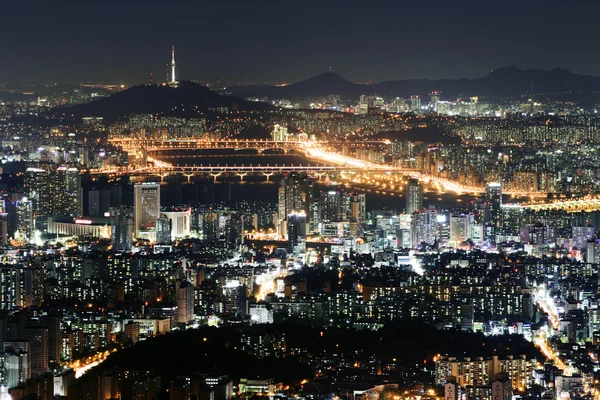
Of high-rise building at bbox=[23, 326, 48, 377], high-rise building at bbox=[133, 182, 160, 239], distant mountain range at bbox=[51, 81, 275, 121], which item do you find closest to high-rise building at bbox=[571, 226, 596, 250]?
high-rise building at bbox=[133, 182, 160, 239]

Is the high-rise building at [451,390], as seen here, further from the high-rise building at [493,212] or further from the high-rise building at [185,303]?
the high-rise building at [493,212]

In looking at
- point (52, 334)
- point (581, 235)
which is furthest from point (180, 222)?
point (52, 334)

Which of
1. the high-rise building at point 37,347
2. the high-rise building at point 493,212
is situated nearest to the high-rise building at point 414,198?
the high-rise building at point 493,212

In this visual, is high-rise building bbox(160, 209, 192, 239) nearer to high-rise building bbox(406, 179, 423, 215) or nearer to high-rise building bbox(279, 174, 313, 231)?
high-rise building bbox(279, 174, 313, 231)

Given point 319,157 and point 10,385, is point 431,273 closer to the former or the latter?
point 10,385

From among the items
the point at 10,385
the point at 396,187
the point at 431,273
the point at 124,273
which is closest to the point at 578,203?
the point at 396,187

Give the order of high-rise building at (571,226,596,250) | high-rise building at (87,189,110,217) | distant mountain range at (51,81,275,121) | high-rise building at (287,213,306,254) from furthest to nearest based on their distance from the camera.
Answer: distant mountain range at (51,81,275,121), high-rise building at (87,189,110,217), high-rise building at (287,213,306,254), high-rise building at (571,226,596,250)
